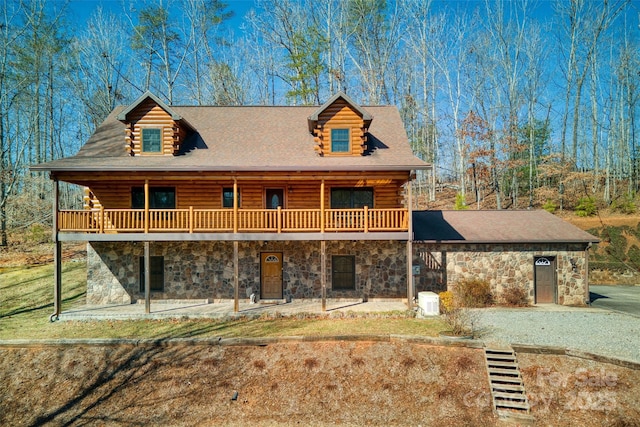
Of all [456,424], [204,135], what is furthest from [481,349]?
[204,135]

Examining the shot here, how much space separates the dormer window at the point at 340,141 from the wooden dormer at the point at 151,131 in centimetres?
626

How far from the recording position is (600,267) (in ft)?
69.2

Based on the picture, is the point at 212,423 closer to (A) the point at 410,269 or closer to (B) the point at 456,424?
(B) the point at 456,424

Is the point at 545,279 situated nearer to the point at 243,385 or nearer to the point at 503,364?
the point at 503,364

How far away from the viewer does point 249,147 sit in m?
15.2

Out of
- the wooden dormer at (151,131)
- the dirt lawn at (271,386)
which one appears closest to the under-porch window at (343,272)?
the dirt lawn at (271,386)

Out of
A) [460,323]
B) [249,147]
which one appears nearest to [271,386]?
[460,323]

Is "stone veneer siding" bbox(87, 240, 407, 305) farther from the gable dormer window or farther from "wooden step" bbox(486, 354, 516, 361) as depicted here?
"wooden step" bbox(486, 354, 516, 361)

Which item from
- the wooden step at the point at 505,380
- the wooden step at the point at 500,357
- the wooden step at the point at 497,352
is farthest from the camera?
the wooden step at the point at 497,352

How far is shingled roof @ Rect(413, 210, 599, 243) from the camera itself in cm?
1453

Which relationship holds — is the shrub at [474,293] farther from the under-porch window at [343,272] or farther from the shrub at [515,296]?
the under-porch window at [343,272]

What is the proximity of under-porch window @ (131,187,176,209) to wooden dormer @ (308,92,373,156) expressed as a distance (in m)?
6.48

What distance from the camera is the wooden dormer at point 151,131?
Result: 14875 millimetres

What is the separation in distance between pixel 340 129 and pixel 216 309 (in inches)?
344
